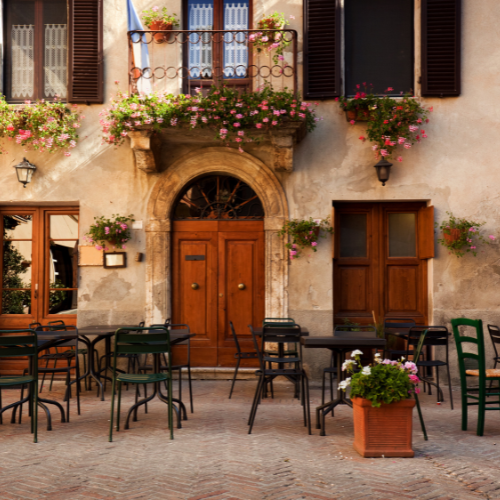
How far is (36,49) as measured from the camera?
355 inches

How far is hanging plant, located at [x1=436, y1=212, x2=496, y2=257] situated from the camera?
325 inches

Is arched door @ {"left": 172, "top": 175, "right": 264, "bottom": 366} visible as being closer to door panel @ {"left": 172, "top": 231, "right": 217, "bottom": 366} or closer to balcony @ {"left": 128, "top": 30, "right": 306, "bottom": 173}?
door panel @ {"left": 172, "top": 231, "right": 217, "bottom": 366}

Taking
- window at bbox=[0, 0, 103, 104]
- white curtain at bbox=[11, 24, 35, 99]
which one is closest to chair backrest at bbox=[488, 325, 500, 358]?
window at bbox=[0, 0, 103, 104]

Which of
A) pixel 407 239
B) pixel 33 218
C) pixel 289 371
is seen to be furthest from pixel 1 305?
pixel 407 239

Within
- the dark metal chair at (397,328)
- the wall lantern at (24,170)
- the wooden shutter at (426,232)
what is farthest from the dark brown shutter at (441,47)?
the wall lantern at (24,170)

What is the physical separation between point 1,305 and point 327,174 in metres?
5.14

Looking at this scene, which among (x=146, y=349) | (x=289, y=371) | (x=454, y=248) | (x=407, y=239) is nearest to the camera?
(x=146, y=349)

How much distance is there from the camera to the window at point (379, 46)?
28.0 ft

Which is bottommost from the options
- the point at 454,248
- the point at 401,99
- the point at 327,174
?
the point at 454,248

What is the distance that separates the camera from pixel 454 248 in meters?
8.34

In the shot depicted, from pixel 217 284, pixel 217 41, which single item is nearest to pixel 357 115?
pixel 217 41

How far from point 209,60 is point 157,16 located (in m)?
0.94

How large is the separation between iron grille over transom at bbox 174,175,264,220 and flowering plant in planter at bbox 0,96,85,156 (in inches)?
69.9

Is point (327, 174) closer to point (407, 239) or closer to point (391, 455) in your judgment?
point (407, 239)
